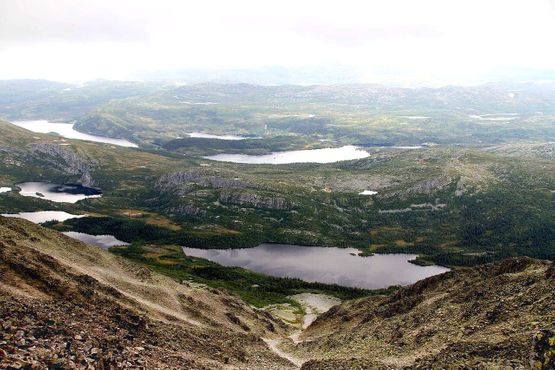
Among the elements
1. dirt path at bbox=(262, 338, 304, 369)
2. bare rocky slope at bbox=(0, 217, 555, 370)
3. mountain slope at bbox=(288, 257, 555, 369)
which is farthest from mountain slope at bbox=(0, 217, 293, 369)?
mountain slope at bbox=(288, 257, 555, 369)

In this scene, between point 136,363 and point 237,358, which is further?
point 237,358

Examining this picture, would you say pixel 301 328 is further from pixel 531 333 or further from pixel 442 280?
pixel 531 333

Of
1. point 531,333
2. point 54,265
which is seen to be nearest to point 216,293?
point 54,265

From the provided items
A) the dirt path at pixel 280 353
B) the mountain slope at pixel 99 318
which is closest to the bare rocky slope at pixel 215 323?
the mountain slope at pixel 99 318

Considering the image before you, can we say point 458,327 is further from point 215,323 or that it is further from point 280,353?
point 215,323

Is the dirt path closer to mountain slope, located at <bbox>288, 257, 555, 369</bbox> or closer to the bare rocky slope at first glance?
the bare rocky slope

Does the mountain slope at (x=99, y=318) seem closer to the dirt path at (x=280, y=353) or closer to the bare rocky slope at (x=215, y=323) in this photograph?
the bare rocky slope at (x=215, y=323)
